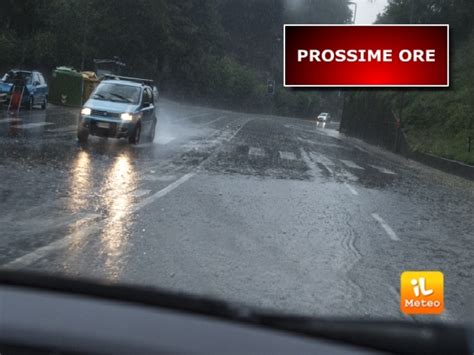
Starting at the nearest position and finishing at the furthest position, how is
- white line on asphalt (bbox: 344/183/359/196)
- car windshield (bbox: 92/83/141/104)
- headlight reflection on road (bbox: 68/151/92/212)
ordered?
headlight reflection on road (bbox: 68/151/92/212) → white line on asphalt (bbox: 344/183/359/196) → car windshield (bbox: 92/83/141/104)

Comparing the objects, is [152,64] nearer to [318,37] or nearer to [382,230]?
[318,37]

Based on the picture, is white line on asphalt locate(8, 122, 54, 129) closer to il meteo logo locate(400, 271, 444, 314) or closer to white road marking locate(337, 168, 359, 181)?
white road marking locate(337, 168, 359, 181)

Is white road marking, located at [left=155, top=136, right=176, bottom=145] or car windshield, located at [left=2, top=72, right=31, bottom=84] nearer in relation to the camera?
white road marking, located at [left=155, top=136, right=176, bottom=145]

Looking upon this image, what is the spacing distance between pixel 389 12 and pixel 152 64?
39112 millimetres

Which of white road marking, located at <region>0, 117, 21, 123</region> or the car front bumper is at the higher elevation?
white road marking, located at <region>0, 117, 21, 123</region>

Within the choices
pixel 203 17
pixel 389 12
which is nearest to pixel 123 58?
pixel 203 17

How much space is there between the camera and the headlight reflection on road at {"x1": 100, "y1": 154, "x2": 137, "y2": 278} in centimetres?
690

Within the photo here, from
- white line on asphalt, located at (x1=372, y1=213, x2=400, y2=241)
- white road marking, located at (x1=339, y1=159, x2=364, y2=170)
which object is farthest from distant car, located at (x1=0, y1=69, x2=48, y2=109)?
white line on asphalt, located at (x1=372, y1=213, x2=400, y2=241)

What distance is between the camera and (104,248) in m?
7.26

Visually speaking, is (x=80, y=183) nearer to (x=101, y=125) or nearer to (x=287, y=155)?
(x=101, y=125)

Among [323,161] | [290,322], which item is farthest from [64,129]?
[290,322]

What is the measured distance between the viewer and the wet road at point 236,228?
6215mm

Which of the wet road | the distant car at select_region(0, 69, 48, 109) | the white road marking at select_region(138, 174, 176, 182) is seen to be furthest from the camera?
the distant car at select_region(0, 69, 48, 109)

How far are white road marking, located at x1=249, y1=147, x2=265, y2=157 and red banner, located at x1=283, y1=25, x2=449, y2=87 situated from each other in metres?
5.77
